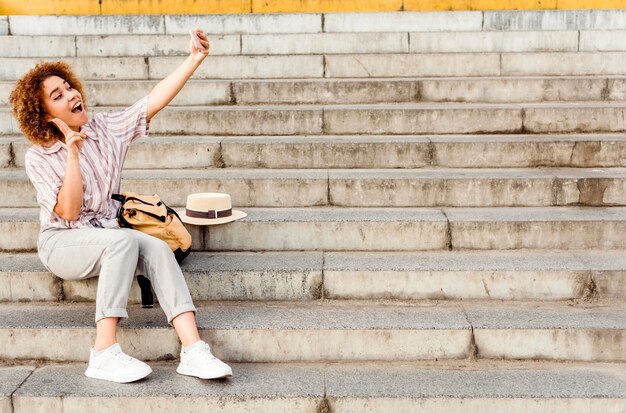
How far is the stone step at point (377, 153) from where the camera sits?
5.09 meters

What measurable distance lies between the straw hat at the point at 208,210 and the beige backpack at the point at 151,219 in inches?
16.0

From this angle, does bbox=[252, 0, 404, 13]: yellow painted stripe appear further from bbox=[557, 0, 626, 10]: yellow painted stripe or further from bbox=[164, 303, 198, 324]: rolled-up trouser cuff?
bbox=[164, 303, 198, 324]: rolled-up trouser cuff

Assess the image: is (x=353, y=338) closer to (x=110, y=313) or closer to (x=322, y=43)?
Answer: (x=110, y=313)

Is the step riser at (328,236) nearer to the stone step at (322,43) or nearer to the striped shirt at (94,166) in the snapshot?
the striped shirt at (94,166)

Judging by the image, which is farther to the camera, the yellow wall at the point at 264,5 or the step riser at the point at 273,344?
the yellow wall at the point at 264,5

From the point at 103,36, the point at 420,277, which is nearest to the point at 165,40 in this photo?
the point at 103,36

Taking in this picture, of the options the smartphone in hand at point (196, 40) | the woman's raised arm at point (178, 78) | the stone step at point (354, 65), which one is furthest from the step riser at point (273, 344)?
the stone step at point (354, 65)

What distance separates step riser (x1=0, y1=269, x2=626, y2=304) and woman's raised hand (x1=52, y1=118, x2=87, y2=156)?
37.7 inches

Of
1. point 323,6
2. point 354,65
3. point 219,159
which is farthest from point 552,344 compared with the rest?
point 323,6

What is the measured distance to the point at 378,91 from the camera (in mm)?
6027

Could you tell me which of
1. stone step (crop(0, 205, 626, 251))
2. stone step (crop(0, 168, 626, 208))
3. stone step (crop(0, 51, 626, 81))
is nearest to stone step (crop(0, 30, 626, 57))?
stone step (crop(0, 51, 626, 81))

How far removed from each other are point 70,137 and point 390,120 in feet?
9.78

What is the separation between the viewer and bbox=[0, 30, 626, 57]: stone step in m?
6.79

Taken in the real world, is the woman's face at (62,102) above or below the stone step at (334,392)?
above
